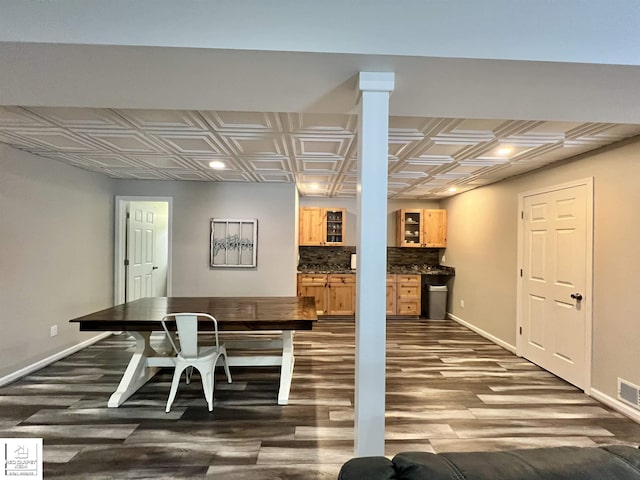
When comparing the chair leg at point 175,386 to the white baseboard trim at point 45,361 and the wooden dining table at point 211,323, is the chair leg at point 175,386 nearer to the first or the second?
the wooden dining table at point 211,323

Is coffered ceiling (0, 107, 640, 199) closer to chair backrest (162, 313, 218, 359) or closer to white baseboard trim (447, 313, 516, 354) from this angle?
chair backrest (162, 313, 218, 359)

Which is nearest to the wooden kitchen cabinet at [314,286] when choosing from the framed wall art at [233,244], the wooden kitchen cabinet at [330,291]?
the wooden kitchen cabinet at [330,291]

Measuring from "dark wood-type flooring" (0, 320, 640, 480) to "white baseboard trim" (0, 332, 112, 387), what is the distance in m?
0.08

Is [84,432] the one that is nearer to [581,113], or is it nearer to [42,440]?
[42,440]

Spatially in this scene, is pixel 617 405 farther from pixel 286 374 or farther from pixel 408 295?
pixel 408 295

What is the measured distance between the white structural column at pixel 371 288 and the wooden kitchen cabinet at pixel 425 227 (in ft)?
15.8

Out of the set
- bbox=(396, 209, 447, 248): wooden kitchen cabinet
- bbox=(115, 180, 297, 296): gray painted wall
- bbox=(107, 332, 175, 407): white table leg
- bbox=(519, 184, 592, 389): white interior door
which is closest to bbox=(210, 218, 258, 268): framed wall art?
bbox=(115, 180, 297, 296): gray painted wall

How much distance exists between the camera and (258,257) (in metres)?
5.04

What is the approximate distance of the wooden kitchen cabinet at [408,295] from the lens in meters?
5.96

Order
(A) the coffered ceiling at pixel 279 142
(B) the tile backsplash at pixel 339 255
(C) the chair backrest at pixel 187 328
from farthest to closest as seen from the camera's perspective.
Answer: (B) the tile backsplash at pixel 339 255 → (C) the chair backrest at pixel 187 328 → (A) the coffered ceiling at pixel 279 142

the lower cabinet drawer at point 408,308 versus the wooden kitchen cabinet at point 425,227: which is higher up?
the wooden kitchen cabinet at point 425,227

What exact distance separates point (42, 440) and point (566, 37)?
387 centimetres

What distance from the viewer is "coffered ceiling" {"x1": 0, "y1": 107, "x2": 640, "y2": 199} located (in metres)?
2.35

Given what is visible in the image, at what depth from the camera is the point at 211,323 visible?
8.79ft
